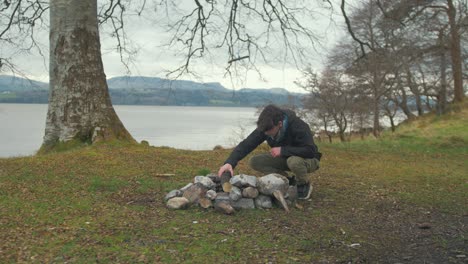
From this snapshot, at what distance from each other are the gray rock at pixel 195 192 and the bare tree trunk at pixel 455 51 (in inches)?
887

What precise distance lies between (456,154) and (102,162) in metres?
9.96

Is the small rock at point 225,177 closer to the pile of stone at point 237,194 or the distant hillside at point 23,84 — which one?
the pile of stone at point 237,194

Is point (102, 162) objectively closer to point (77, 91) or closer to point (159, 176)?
point (159, 176)

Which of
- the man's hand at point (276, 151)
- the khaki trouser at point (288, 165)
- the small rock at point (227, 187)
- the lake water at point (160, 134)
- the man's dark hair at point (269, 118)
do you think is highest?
the man's dark hair at point (269, 118)

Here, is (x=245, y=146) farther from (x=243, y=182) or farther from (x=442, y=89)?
(x=442, y=89)

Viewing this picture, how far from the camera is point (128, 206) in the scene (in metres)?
6.02

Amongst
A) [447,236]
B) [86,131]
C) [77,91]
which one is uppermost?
[77,91]

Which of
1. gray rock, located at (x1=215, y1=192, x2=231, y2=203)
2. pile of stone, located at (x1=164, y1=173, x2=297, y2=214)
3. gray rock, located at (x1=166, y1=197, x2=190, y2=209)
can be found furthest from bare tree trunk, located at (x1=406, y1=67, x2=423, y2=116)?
gray rock, located at (x1=166, y1=197, x2=190, y2=209)

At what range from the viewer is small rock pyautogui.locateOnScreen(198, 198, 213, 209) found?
597cm

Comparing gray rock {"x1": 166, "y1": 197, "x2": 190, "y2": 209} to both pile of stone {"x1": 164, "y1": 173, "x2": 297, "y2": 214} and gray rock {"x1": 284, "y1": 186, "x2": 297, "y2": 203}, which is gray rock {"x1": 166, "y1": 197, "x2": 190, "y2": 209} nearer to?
pile of stone {"x1": 164, "y1": 173, "x2": 297, "y2": 214}

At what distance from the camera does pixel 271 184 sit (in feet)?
20.1

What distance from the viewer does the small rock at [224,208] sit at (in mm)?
5805

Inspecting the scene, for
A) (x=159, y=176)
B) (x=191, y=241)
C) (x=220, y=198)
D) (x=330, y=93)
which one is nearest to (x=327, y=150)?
(x=159, y=176)

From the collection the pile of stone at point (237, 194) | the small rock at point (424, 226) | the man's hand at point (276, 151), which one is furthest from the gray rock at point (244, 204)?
the small rock at point (424, 226)
